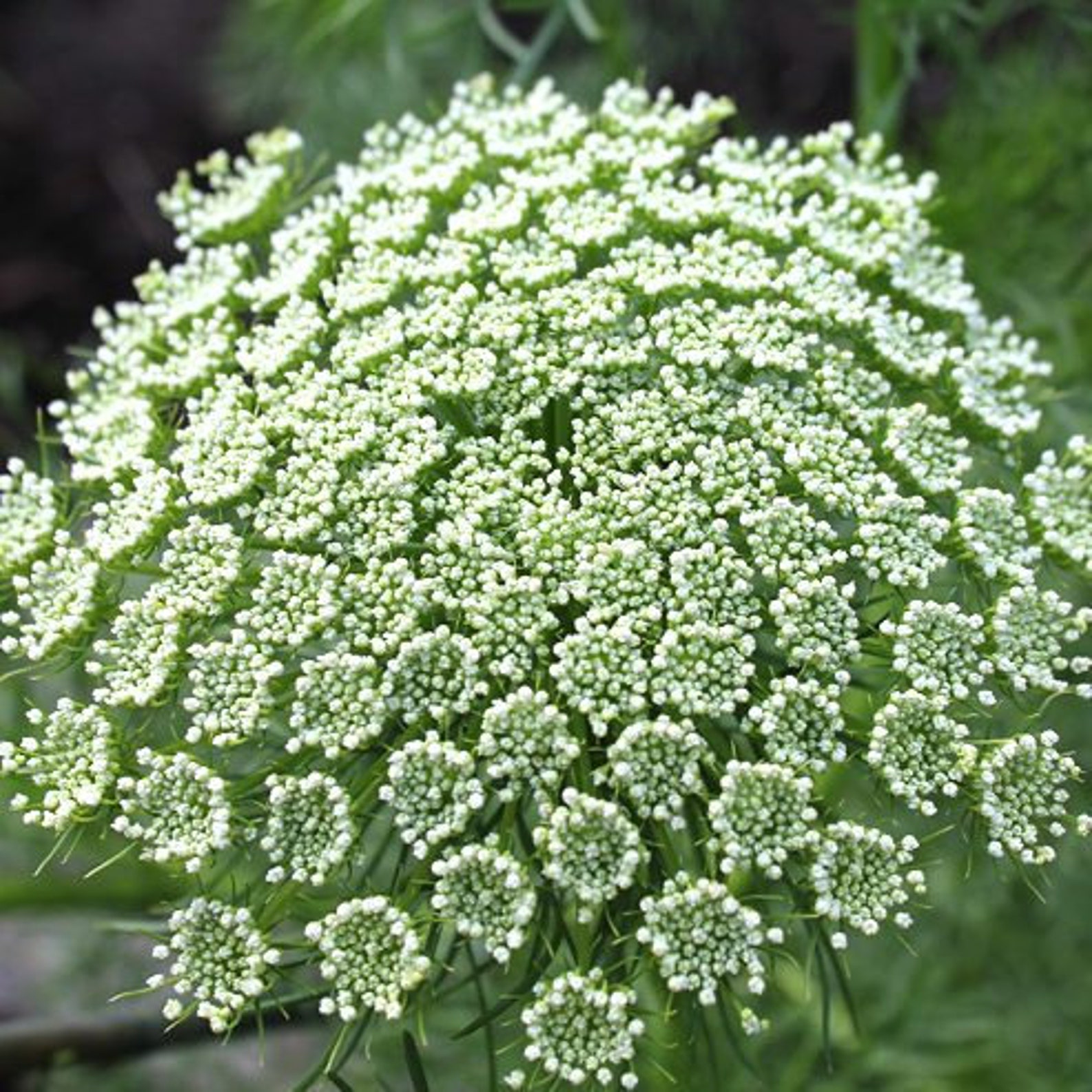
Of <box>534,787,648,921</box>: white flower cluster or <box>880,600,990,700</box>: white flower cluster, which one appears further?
<box>880,600,990,700</box>: white flower cluster

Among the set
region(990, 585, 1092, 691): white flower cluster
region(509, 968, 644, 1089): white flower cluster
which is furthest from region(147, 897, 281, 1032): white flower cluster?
region(990, 585, 1092, 691): white flower cluster

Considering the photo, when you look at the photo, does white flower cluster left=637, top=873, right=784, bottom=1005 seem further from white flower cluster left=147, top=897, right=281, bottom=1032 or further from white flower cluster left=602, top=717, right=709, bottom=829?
white flower cluster left=147, top=897, right=281, bottom=1032

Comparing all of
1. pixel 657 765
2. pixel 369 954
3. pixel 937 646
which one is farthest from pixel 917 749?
pixel 369 954

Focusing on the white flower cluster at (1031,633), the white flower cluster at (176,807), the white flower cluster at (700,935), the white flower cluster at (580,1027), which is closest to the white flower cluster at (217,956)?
the white flower cluster at (176,807)

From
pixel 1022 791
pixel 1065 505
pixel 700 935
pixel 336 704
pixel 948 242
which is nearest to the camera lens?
pixel 700 935

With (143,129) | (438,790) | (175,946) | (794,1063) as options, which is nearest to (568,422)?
(438,790)

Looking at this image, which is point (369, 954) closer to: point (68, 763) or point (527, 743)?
point (527, 743)

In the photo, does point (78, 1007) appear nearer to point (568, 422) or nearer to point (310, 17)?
point (568, 422)
